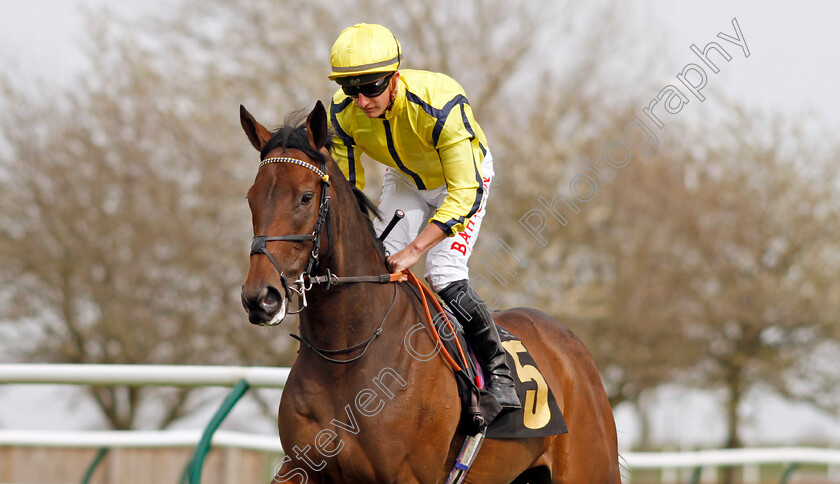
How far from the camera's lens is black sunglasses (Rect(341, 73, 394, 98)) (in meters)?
3.84

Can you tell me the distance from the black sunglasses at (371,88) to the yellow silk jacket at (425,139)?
0.45ft

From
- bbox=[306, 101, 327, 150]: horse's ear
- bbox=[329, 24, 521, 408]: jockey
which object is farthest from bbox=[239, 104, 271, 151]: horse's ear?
bbox=[329, 24, 521, 408]: jockey

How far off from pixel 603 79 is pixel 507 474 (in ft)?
46.2

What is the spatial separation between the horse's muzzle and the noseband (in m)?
0.07

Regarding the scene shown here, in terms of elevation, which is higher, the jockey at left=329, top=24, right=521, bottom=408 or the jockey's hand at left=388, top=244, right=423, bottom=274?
the jockey at left=329, top=24, right=521, bottom=408

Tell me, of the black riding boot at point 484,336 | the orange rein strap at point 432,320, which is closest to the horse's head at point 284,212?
the orange rein strap at point 432,320

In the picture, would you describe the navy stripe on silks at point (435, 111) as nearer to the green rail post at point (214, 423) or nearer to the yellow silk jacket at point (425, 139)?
the yellow silk jacket at point (425, 139)

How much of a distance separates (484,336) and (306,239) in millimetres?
1171

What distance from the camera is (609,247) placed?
→ 685 inches

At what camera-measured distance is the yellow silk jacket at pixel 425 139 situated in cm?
396

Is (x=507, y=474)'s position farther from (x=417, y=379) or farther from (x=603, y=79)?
(x=603, y=79)

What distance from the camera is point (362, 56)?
3.75m

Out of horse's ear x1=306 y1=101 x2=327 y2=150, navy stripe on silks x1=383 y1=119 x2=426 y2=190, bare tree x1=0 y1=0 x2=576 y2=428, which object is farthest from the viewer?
bare tree x1=0 y1=0 x2=576 y2=428

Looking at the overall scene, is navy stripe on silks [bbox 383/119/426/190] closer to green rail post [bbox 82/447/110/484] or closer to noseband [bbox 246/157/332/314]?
noseband [bbox 246/157/332/314]
